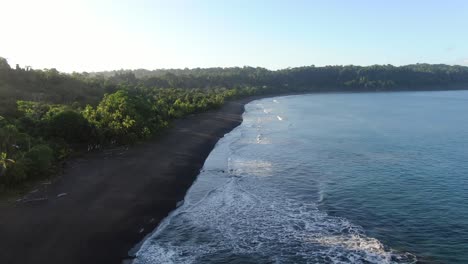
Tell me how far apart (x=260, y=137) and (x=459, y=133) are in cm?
3656

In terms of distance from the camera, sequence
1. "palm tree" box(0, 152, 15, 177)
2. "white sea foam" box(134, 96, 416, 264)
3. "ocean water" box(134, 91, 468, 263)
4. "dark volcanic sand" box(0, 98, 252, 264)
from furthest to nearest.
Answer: "palm tree" box(0, 152, 15, 177)
"ocean water" box(134, 91, 468, 263)
"white sea foam" box(134, 96, 416, 264)
"dark volcanic sand" box(0, 98, 252, 264)

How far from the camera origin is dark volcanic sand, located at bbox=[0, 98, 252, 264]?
2481 cm

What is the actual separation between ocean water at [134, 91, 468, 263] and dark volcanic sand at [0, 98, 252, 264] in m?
1.91

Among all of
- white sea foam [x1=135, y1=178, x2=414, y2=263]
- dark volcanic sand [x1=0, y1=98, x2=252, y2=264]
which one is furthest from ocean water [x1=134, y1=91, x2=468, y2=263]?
dark volcanic sand [x1=0, y1=98, x2=252, y2=264]

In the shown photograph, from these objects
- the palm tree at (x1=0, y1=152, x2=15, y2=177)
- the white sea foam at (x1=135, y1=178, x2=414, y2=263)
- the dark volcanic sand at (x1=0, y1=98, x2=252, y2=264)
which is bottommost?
the white sea foam at (x1=135, y1=178, x2=414, y2=263)

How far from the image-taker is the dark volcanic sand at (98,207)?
2481 cm

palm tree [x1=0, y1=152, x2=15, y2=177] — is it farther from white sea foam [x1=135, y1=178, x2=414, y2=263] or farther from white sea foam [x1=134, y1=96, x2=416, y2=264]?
white sea foam [x1=135, y1=178, x2=414, y2=263]

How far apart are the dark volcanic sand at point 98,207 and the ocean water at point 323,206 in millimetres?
1914

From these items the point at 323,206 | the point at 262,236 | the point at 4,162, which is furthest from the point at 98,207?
the point at 323,206

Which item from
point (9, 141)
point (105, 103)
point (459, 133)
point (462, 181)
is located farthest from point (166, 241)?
point (459, 133)

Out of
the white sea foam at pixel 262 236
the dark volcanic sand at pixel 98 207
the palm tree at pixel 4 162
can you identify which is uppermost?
the palm tree at pixel 4 162

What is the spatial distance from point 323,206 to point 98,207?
62.0ft

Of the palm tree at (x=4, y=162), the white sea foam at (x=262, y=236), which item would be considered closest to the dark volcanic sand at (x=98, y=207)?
the white sea foam at (x=262, y=236)

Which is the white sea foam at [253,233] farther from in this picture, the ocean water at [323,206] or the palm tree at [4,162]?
the palm tree at [4,162]
